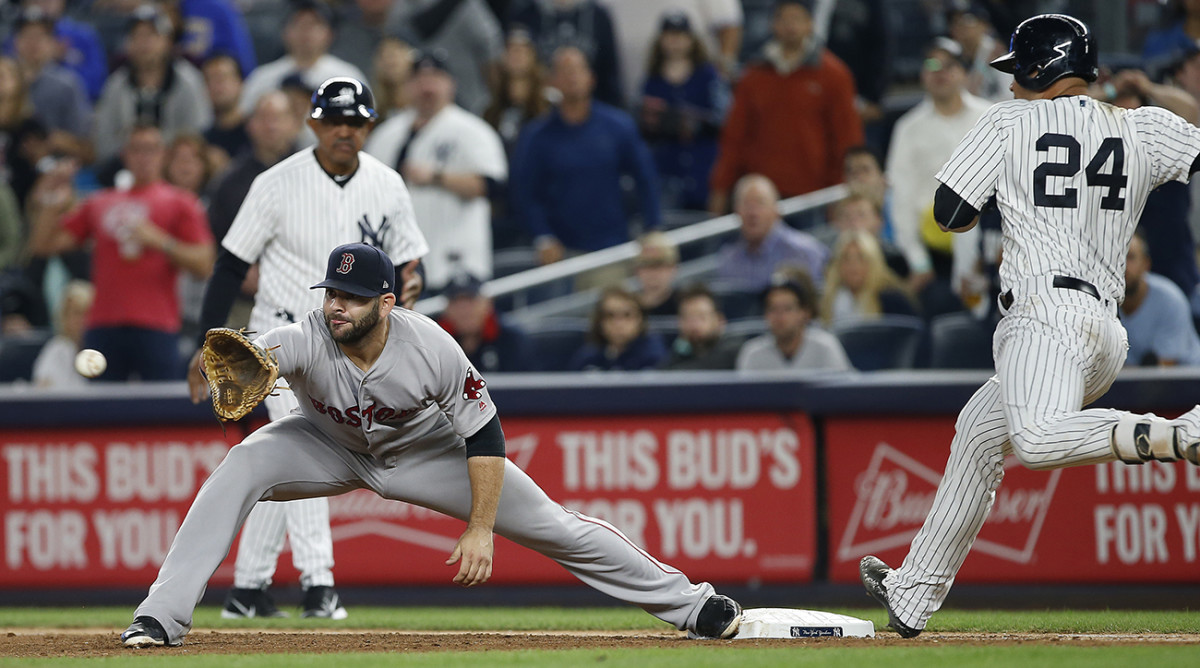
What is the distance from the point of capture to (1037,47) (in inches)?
210

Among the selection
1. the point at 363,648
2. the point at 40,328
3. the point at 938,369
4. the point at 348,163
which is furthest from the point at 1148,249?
the point at 40,328

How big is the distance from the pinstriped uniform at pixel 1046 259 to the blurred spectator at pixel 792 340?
10.8 ft

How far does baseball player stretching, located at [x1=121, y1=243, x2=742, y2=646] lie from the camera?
200 inches

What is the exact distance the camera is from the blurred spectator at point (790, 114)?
10.8m

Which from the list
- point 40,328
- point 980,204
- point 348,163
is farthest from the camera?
point 40,328

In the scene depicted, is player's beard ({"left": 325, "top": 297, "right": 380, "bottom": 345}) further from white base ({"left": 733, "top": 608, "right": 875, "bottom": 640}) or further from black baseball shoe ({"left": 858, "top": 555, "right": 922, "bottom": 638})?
black baseball shoe ({"left": 858, "top": 555, "right": 922, "bottom": 638})

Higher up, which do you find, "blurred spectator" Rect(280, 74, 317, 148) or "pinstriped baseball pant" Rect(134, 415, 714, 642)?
"blurred spectator" Rect(280, 74, 317, 148)

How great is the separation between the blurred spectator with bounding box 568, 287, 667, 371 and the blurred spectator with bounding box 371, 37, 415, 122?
284cm

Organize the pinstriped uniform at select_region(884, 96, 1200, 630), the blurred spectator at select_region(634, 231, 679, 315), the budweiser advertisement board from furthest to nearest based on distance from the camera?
the blurred spectator at select_region(634, 231, 679, 315)
the budweiser advertisement board
the pinstriped uniform at select_region(884, 96, 1200, 630)

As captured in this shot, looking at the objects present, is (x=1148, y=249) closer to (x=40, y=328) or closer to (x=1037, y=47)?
(x=1037, y=47)

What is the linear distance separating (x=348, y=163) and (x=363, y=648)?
87.0 inches

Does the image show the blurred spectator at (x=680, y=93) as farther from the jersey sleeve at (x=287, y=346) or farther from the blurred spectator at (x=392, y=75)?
the jersey sleeve at (x=287, y=346)

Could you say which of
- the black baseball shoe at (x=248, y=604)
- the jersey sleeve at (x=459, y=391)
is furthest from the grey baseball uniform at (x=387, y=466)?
the black baseball shoe at (x=248, y=604)

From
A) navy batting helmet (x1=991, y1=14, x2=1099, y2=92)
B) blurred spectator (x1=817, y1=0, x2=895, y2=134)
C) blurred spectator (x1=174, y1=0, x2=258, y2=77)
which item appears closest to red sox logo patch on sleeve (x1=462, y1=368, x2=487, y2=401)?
navy batting helmet (x1=991, y1=14, x2=1099, y2=92)
